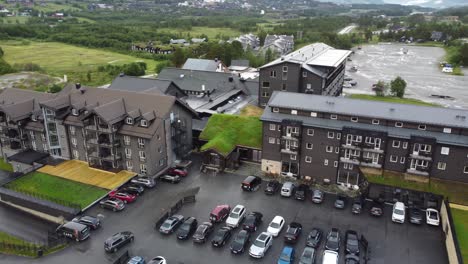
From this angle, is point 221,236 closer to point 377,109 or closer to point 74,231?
point 74,231

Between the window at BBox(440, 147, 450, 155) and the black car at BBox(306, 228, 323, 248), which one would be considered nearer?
the black car at BBox(306, 228, 323, 248)

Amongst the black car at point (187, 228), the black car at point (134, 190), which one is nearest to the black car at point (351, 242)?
the black car at point (187, 228)

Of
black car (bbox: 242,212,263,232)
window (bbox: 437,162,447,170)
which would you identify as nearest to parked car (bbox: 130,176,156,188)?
black car (bbox: 242,212,263,232)

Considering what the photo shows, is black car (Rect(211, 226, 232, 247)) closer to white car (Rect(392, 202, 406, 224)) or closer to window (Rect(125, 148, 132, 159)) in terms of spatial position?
white car (Rect(392, 202, 406, 224))

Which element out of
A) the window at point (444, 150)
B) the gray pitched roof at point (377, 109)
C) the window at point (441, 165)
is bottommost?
the window at point (441, 165)

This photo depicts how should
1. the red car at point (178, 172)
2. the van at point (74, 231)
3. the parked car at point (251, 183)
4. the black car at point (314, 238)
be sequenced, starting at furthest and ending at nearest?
the red car at point (178, 172), the parked car at point (251, 183), the van at point (74, 231), the black car at point (314, 238)

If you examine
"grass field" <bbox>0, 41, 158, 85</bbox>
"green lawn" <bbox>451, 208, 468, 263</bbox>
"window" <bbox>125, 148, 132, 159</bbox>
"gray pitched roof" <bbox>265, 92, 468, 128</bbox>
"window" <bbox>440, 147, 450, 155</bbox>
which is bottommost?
"grass field" <bbox>0, 41, 158, 85</bbox>

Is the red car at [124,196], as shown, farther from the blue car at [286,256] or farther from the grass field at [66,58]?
the grass field at [66,58]
